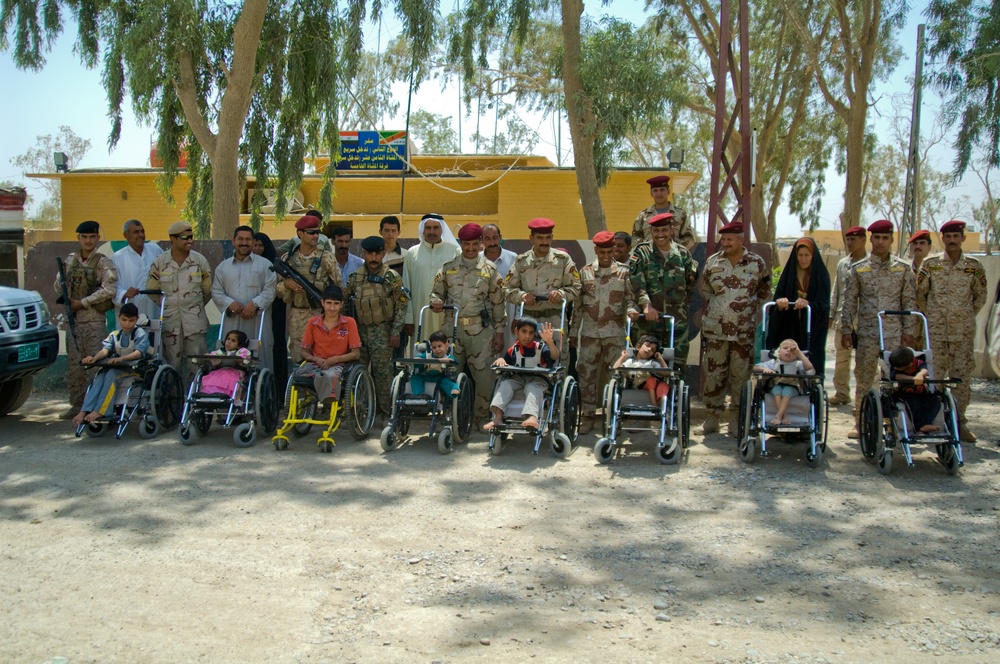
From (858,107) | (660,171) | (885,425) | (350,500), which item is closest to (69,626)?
(350,500)

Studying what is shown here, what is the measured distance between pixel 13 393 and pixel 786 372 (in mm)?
7472

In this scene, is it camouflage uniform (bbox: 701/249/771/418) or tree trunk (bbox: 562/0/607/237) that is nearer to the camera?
camouflage uniform (bbox: 701/249/771/418)

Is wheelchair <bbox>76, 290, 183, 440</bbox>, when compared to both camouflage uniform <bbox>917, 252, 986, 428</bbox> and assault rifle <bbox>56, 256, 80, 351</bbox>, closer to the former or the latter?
assault rifle <bbox>56, 256, 80, 351</bbox>

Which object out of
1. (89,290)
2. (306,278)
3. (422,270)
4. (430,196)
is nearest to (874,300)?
(422,270)

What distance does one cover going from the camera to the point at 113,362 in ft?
25.6

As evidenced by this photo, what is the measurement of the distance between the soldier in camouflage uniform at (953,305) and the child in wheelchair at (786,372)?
163 centimetres

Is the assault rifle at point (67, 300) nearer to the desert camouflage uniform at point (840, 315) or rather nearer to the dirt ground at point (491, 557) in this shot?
the dirt ground at point (491, 557)

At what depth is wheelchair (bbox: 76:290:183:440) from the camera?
7805 mm

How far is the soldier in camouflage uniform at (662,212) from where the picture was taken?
877 centimetres

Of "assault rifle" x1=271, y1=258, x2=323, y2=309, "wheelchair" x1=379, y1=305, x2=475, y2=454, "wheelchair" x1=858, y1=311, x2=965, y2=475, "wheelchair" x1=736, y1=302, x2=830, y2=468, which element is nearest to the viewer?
"wheelchair" x1=858, y1=311, x2=965, y2=475

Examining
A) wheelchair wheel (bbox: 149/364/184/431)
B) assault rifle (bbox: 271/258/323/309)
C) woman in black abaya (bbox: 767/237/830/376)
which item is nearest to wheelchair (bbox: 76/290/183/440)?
wheelchair wheel (bbox: 149/364/184/431)

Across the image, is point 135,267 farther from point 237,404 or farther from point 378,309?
point 378,309

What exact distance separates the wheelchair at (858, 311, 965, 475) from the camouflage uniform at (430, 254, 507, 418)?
10.6 feet

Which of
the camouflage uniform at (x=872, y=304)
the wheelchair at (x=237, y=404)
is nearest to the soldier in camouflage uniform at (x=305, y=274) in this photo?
the wheelchair at (x=237, y=404)
